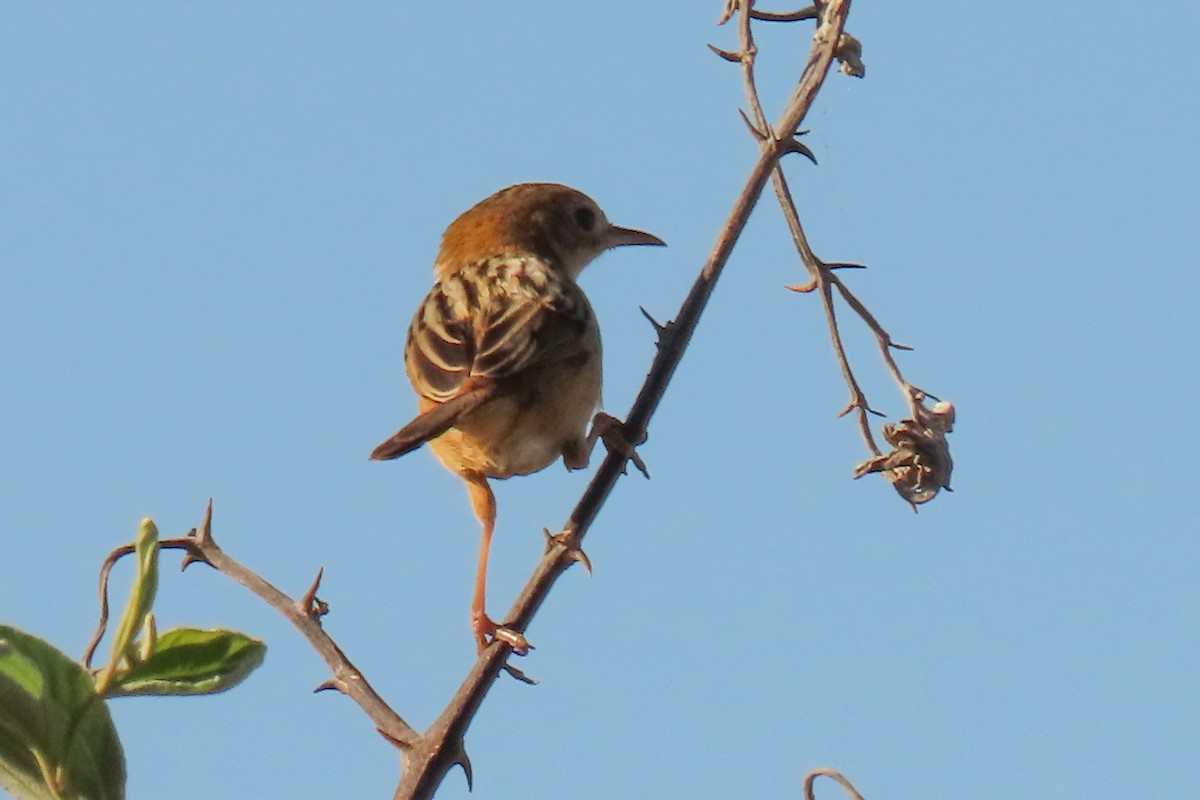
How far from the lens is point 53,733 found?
217 centimetres

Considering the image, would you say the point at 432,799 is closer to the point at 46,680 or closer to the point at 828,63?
the point at 46,680

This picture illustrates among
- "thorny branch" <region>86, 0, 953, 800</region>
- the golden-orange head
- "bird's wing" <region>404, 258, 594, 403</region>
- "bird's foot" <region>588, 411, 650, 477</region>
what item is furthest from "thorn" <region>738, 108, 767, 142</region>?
the golden-orange head

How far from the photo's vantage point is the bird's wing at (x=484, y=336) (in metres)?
5.39

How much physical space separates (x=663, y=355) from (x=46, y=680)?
1789mm

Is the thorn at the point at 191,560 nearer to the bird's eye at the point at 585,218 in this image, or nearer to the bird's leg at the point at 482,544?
the bird's leg at the point at 482,544

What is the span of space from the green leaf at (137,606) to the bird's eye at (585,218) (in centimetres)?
559

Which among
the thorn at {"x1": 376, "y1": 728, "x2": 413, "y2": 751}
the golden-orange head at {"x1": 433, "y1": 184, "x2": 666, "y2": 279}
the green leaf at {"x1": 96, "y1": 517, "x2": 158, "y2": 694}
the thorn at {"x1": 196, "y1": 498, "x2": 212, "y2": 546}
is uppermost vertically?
the golden-orange head at {"x1": 433, "y1": 184, "x2": 666, "y2": 279}

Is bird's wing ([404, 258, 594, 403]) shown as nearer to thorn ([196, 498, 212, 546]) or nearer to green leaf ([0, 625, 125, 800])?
thorn ([196, 498, 212, 546])

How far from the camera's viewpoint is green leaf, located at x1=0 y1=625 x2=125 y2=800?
2.13 meters

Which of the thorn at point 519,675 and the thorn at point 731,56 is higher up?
the thorn at point 731,56

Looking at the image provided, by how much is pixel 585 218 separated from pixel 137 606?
5662 mm

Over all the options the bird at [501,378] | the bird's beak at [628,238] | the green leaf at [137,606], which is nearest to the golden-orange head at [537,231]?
the bird's beak at [628,238]

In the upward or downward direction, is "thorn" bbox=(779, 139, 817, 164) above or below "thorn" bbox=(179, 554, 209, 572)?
above

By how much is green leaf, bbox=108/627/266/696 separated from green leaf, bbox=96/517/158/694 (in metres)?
0.03
